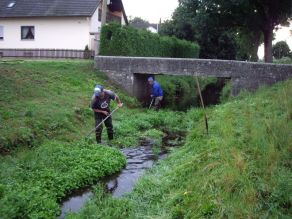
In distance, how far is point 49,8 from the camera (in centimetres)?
3506

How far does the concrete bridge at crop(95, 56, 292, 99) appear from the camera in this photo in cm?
2234

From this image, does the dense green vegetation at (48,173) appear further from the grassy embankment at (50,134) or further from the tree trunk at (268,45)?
the tree trunk at (268,45)

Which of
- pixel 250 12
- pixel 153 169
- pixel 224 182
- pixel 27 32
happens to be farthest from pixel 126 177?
pixel 27 32

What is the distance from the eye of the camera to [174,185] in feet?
29.3

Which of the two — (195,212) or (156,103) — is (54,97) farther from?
(195,212)

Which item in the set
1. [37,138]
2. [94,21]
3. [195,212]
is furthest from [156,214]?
[94,21]

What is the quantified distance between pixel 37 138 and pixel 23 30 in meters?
25.2

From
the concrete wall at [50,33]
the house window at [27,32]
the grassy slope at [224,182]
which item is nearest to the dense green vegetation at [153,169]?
the grassy slope at [224,182]

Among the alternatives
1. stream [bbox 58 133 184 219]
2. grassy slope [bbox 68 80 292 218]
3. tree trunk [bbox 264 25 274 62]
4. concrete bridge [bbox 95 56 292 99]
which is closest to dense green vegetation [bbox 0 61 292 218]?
grassy slope [bbox 68 80 292 218]

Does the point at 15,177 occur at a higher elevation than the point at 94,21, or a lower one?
lower

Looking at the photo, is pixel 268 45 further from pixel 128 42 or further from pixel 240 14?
pixel 128 42

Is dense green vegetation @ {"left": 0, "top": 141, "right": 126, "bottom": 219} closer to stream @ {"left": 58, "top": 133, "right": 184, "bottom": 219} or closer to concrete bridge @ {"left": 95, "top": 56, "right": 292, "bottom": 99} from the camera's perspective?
stream @ {"left": 58, "top": 133, "right": 184, "bottom": 219}

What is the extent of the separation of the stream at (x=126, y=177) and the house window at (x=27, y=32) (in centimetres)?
2363

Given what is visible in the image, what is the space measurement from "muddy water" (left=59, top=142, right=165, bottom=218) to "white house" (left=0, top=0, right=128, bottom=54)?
21.2 m
